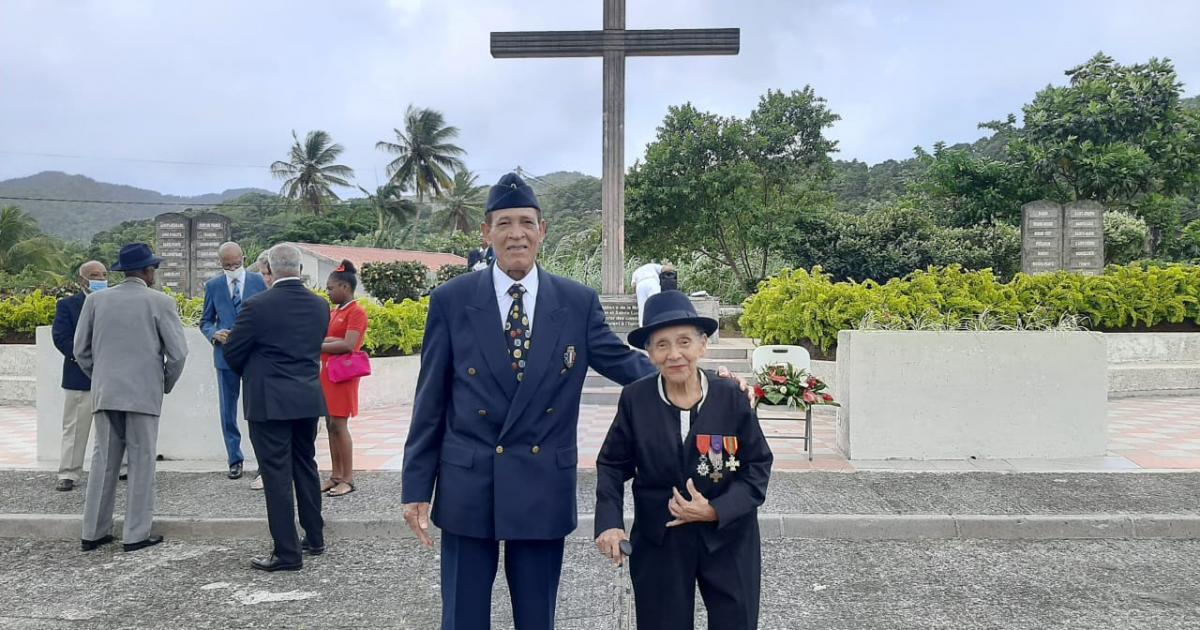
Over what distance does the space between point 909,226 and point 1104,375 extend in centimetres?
1516

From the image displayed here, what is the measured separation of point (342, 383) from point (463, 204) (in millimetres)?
54863

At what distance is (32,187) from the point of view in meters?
140

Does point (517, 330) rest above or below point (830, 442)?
above

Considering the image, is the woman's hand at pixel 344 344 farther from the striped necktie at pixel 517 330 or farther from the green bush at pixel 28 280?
the green bush at pixel 28 280

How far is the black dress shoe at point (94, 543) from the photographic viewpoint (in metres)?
5.27

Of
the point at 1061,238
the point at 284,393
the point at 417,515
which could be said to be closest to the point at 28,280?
the point at 284,393

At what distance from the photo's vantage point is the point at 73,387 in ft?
22.0

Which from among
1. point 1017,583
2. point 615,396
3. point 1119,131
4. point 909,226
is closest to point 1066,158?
point 1119,131

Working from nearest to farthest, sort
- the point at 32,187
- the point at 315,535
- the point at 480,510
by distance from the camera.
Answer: the point at 480,510 → the point at 315,535 → the point at 32,187

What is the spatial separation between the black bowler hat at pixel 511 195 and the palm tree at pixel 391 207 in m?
53.3

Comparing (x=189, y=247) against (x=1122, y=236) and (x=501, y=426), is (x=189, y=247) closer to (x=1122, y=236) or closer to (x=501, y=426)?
(x=501, y=426)

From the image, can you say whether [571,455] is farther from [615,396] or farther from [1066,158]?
[1066,158]

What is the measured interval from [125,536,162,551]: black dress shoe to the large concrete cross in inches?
426

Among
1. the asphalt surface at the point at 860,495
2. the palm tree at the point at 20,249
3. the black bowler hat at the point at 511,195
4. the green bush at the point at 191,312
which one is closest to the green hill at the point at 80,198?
the palm tree at the point at 20,249
